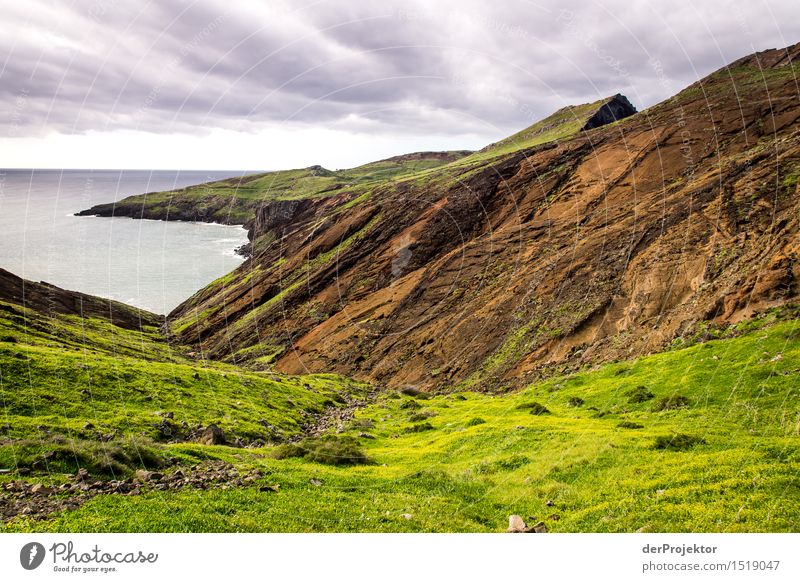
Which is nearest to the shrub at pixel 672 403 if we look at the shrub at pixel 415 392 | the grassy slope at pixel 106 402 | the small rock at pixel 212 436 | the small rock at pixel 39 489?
the shrub at pixel 415 392

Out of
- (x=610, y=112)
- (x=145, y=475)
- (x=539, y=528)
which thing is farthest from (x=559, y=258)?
(x=610, y=112)

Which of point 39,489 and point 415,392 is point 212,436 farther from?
point 415,392

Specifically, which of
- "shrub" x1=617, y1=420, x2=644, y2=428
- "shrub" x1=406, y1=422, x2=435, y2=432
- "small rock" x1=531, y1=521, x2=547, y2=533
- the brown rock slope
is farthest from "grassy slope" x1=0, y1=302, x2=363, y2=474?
Answer: "shrub" x1=617, y1=420, x2=644, y2=428

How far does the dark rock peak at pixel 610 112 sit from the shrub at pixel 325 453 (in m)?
134

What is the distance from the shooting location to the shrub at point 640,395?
34469 mm

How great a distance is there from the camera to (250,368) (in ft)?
257

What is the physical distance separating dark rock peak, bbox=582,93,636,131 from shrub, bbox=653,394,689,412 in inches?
4843

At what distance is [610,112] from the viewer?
527 feet

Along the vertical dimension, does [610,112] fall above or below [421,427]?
above

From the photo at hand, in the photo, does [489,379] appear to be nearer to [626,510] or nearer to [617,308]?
[617,308]

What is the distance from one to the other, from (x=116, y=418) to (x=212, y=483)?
50.7ft

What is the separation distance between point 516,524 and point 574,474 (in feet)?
18.7

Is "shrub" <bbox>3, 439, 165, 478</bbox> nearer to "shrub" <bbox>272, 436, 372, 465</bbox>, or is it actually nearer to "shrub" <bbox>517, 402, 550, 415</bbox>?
"shrub" <bbox>272, 436, 372, 465</bbox>
